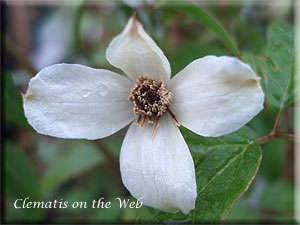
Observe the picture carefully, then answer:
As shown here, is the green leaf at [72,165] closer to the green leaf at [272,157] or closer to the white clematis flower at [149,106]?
the green leaf at [272,157]

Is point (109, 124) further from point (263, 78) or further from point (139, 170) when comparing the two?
point (263, 78)

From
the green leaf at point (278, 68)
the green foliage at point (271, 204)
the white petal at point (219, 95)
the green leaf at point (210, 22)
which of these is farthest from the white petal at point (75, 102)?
the green foliage at point (271, 204)

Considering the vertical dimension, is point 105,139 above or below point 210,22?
below

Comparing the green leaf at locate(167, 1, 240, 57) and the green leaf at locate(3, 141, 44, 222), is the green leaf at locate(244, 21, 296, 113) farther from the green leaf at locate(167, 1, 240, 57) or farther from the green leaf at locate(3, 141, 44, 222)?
the green leaf at locate(3, 141, 44, 222)

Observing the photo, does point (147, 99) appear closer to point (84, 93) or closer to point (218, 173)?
point (84, 93)

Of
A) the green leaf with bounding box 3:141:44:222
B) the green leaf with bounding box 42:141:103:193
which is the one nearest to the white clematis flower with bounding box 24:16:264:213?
the green leaf with bounding box 3:141:44:222

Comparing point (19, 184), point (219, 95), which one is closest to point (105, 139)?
point (19, 184)
